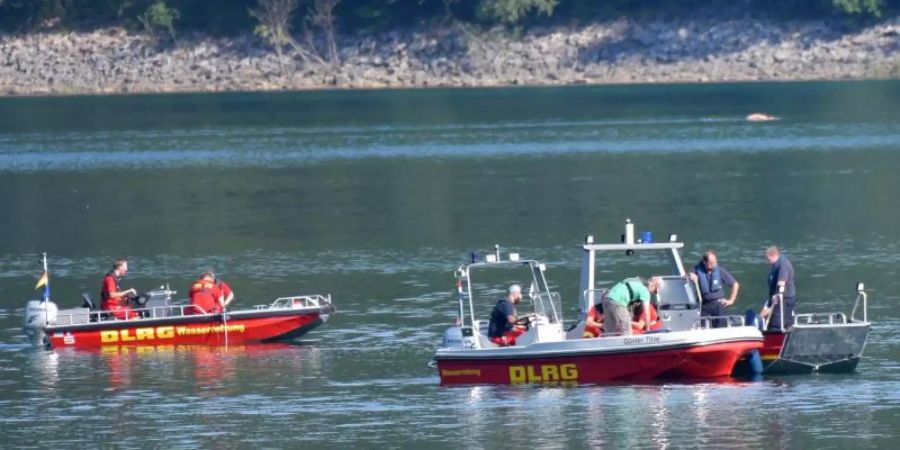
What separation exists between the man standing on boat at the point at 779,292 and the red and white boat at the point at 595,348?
51cm

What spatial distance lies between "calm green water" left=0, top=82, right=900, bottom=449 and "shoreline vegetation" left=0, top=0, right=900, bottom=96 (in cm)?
945

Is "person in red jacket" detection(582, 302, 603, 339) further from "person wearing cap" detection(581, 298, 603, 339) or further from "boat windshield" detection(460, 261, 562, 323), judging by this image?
"boat windshield" detection(460, 261, 562, 323)

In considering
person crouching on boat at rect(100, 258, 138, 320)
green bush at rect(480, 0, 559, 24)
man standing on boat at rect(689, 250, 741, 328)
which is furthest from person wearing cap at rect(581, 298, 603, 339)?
green bush at rect(480, 0, 559, 24)

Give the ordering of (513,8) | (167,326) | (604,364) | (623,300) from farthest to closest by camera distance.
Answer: (513,8) → (167,326) → (604,364) → (623,300)

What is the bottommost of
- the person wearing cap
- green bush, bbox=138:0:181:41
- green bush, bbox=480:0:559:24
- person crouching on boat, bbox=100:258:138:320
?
the person wearing cap

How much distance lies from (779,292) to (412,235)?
25.0 m

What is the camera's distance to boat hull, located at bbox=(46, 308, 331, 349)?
39.0 m

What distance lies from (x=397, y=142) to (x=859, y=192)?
34.5 metres


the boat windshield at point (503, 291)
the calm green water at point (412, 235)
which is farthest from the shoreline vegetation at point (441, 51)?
the boat windshield at point (503, 291)

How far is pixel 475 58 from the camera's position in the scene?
142 meters

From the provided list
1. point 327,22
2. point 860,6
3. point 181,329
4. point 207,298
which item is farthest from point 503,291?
point 327,22

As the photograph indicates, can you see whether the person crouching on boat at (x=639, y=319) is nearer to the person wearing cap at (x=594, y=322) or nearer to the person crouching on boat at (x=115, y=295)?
the person wearing cap at (x=594, y=322)

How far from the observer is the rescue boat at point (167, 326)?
128ft

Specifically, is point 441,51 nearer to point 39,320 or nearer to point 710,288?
point 39,320
